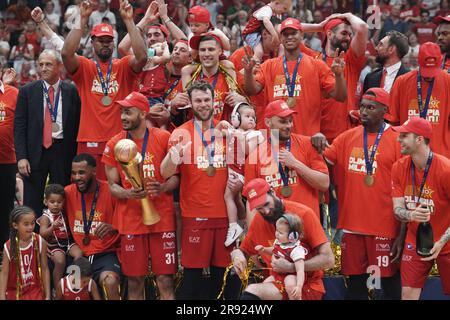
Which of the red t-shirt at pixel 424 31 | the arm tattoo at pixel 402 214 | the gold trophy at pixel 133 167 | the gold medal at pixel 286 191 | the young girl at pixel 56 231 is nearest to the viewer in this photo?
the arm tattoo at pixel 402 214

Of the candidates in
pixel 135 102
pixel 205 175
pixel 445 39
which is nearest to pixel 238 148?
pixel 205 175

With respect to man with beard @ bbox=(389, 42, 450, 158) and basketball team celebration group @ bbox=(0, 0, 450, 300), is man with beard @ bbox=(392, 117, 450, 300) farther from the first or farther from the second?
man with beard @ bbox=(389, 42, 450, 158)

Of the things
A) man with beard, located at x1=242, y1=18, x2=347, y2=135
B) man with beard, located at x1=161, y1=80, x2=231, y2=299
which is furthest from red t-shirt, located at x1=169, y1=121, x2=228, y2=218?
man with beard, located at x1=242, y1=18, x2=347, y2=135

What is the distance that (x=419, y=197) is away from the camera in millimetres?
9711

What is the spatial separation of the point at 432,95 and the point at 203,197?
2.60m

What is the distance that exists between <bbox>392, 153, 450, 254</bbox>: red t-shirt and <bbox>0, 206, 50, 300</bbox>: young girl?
348cm

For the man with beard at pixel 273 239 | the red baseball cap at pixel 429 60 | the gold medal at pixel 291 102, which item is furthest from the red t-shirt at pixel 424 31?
the man with beard at pixel 273 239

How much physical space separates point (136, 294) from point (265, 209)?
1.86 m

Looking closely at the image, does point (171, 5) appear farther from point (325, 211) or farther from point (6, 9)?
point (325, 211)

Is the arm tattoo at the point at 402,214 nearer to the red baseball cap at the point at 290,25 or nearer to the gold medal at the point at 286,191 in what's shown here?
the gold medal at the point at 286,191

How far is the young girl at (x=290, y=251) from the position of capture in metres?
8.95

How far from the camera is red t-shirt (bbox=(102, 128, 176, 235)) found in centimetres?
1014

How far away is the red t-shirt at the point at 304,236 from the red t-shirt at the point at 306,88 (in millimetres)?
1734

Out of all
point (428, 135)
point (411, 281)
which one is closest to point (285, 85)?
point (428, 135)
